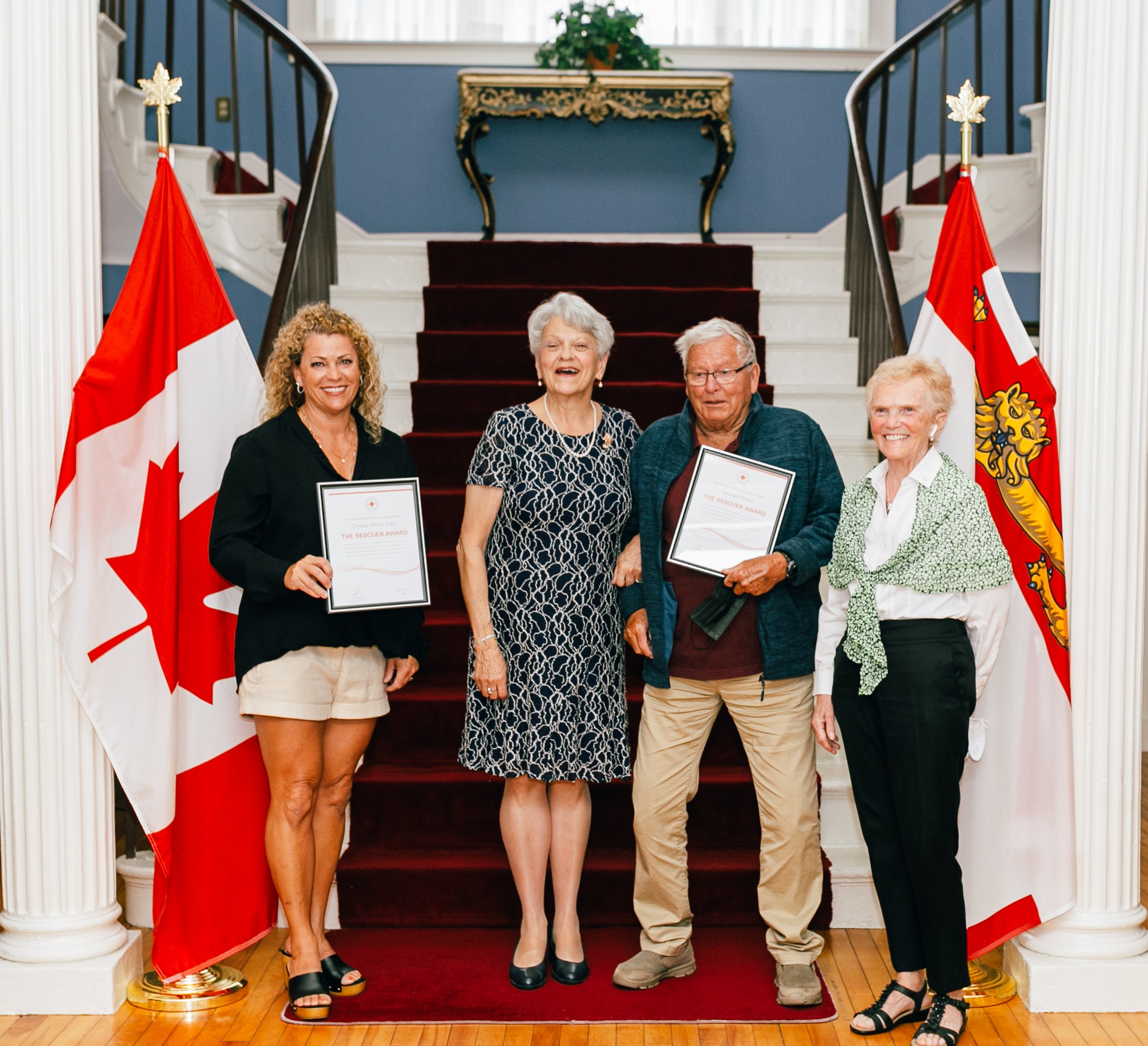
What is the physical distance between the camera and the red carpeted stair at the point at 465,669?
309cm

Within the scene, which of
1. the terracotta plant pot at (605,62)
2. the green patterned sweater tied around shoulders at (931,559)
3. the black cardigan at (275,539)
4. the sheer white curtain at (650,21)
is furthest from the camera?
the sheer white curtain at (650,21)

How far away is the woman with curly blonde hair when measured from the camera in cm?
250

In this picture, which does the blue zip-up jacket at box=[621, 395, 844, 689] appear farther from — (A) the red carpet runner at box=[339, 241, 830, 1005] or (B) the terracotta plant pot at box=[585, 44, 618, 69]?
(B) the terracotta plant pot at box=[585, 44, 618, 69]

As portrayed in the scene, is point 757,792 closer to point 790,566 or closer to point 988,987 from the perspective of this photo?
point 790,566

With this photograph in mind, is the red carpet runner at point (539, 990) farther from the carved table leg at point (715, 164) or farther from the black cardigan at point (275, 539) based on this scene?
the carved table leg at point (715, 164)

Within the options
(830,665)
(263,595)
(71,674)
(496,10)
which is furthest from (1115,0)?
(496,10)

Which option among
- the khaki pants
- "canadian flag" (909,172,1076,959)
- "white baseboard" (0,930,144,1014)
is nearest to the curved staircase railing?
"canadian flag" (909,172,1076,959)

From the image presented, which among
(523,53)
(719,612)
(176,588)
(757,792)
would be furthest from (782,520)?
(523,53)

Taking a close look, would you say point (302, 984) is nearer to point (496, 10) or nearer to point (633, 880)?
point (633, 880)

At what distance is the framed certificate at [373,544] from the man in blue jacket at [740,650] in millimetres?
496

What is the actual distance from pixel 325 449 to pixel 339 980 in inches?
48.4

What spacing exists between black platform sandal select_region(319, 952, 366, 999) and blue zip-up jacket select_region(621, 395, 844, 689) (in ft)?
3.24

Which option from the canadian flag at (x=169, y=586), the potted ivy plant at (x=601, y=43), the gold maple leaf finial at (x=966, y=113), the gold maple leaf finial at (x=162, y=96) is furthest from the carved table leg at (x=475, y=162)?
the gold maple leaf finial at (x=966, y=113)

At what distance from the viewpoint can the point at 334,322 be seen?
102 inches
